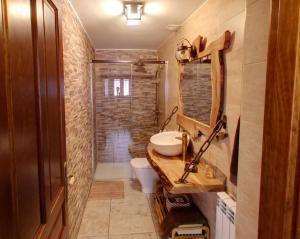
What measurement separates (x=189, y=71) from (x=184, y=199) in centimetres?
135

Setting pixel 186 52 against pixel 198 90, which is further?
pixel 186 52

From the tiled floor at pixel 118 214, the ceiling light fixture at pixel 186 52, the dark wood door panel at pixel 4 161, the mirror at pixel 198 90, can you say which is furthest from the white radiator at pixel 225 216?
the ceiling light fixture at pixel 186 52

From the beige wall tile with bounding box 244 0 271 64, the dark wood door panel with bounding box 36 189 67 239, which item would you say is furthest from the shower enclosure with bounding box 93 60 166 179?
the beige wall tile with bounding box 244 0 271 64

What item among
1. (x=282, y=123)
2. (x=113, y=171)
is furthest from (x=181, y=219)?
(x=113, y=171)

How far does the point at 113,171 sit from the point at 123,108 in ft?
3.96

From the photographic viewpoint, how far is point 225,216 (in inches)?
65.0

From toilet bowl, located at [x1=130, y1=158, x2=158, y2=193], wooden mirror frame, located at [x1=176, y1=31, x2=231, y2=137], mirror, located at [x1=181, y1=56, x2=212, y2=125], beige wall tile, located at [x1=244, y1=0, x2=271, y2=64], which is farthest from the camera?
toilet bowl, located at [x1=130, y1=158, x2=158, y2=193]

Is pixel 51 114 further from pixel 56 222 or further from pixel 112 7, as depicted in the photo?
pixel 112 7

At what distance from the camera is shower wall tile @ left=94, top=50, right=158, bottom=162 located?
4773mm

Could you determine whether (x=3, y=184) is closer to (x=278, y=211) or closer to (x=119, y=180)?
(x=278, y=211)

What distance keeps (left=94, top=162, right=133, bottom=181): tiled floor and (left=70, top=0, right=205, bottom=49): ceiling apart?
2.21 meters

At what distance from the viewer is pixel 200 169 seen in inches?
88.3

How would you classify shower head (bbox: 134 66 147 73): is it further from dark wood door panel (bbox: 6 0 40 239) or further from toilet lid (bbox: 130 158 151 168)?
dark wood door panel (bbox: 6 0 40 239)

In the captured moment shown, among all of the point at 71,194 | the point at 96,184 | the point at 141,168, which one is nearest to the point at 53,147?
the point at 71,194
